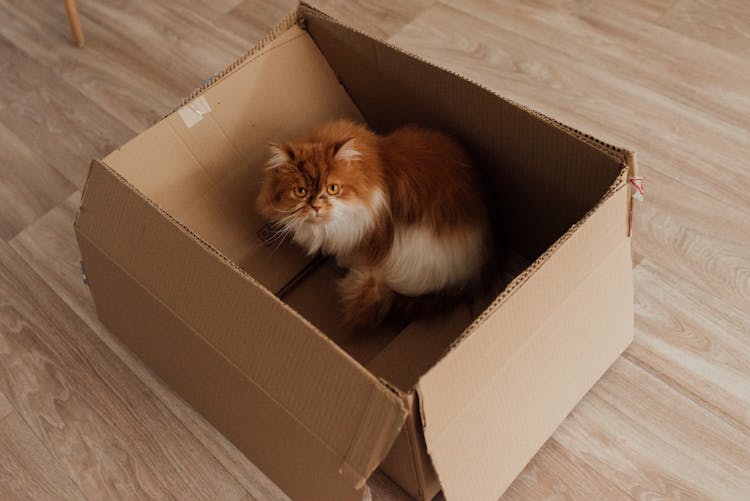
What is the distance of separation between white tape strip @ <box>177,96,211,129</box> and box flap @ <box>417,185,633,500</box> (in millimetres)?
681

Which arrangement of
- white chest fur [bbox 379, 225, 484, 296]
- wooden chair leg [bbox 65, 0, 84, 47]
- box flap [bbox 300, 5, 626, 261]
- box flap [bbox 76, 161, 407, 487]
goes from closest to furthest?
box flap [bbox 76, 161, 407, 487] → box flap [bbox 300, 5, 626, 261] → white chest fur [bbox 379, 225, 484, 296] → wooden chair leg [bbox 65, 0, 84, 47]

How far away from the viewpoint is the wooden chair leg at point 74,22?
1.99m

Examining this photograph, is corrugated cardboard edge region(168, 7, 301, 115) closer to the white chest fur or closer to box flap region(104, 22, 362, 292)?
box flap region(104, 22, 362, 292)

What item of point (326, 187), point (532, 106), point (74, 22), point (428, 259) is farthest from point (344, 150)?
point (74, 22)

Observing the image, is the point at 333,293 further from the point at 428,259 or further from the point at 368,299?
the point at 428,259

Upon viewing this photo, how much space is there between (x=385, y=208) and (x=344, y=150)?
0.42 ft

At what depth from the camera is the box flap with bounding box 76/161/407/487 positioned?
943 millimetres

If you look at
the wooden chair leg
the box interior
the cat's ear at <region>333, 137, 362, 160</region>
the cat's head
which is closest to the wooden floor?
the wooden chair leg

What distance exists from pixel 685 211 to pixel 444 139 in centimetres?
58

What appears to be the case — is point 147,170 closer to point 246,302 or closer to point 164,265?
point 164,265

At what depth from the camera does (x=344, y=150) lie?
1223 millimetres

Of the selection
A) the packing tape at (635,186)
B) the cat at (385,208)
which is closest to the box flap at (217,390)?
the cat at (385,208)

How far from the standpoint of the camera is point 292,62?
4.80 ft

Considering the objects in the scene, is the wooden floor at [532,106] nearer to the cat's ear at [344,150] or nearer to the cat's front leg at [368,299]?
the cat's front leg at [368,299]
